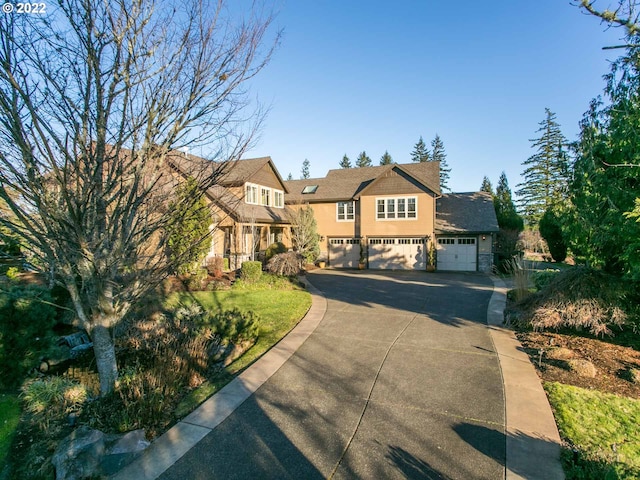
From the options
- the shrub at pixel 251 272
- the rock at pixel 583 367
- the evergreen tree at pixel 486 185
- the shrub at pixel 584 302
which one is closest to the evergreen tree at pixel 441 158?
A: the evergreen tree at pixel 486 185

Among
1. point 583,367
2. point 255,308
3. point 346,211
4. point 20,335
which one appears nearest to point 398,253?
point 346,211

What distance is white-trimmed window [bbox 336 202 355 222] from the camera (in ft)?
80.4

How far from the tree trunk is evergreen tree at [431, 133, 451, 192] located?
184 ft

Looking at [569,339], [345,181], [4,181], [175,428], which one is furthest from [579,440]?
[345,181]

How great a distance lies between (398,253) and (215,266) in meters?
12.5

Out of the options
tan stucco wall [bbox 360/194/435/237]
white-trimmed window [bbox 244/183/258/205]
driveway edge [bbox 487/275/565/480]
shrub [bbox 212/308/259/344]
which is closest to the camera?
driveway edge [bbox 487/275/565/480]

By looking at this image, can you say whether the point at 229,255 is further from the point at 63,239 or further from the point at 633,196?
the point at 633,196

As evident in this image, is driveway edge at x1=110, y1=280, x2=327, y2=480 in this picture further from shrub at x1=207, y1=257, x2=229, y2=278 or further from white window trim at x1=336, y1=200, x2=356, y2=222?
white window trim at x1=336, y1=200, x2=356, y2=222

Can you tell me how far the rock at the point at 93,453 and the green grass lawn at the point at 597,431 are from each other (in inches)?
196

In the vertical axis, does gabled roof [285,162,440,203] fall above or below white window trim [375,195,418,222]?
above

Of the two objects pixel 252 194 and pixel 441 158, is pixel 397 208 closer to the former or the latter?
pixel 252 194

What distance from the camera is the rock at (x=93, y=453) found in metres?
3.49

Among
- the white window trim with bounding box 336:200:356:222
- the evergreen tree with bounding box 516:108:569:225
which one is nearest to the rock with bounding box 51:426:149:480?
the white window trim with bounding box 336:200:356:222

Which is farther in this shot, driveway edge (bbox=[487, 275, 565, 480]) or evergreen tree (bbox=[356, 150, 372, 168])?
evergreen tree (bbox=[356, 150, 372, 168])
